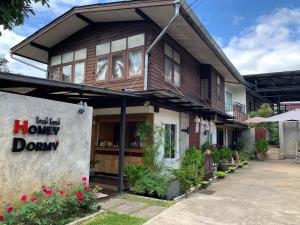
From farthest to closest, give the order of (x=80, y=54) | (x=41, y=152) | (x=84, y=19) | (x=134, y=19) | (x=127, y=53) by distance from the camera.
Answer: (x=80, y=54) → (x=84, y=19) → (x=127, y=53) → (x=134, y=19) → (x=41, y=152)

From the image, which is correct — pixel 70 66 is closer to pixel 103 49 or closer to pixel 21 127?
pixel 103 49

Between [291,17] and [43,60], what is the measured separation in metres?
13.0

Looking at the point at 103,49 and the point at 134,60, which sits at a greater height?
the point at 103,49

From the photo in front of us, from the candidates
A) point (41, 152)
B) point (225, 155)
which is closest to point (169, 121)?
point (41, 152)

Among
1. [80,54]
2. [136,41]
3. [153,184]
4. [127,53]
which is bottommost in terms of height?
[153,184]

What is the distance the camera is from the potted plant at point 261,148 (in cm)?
1931

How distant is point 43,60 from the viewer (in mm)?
13906

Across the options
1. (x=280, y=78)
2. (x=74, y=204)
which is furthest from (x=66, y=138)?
(x=280, y=78)

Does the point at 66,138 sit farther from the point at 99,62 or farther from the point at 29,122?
the point at 99,62

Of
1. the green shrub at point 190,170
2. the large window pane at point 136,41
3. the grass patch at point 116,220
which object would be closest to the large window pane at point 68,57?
the large window pane at point 136,41

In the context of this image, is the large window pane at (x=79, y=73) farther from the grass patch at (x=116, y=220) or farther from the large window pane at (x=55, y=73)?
the grass patch at (x=116, y=220)

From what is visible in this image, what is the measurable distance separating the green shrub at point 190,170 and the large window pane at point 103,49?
17.6ft

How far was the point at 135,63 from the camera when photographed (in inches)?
376

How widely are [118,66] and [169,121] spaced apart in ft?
9.59
